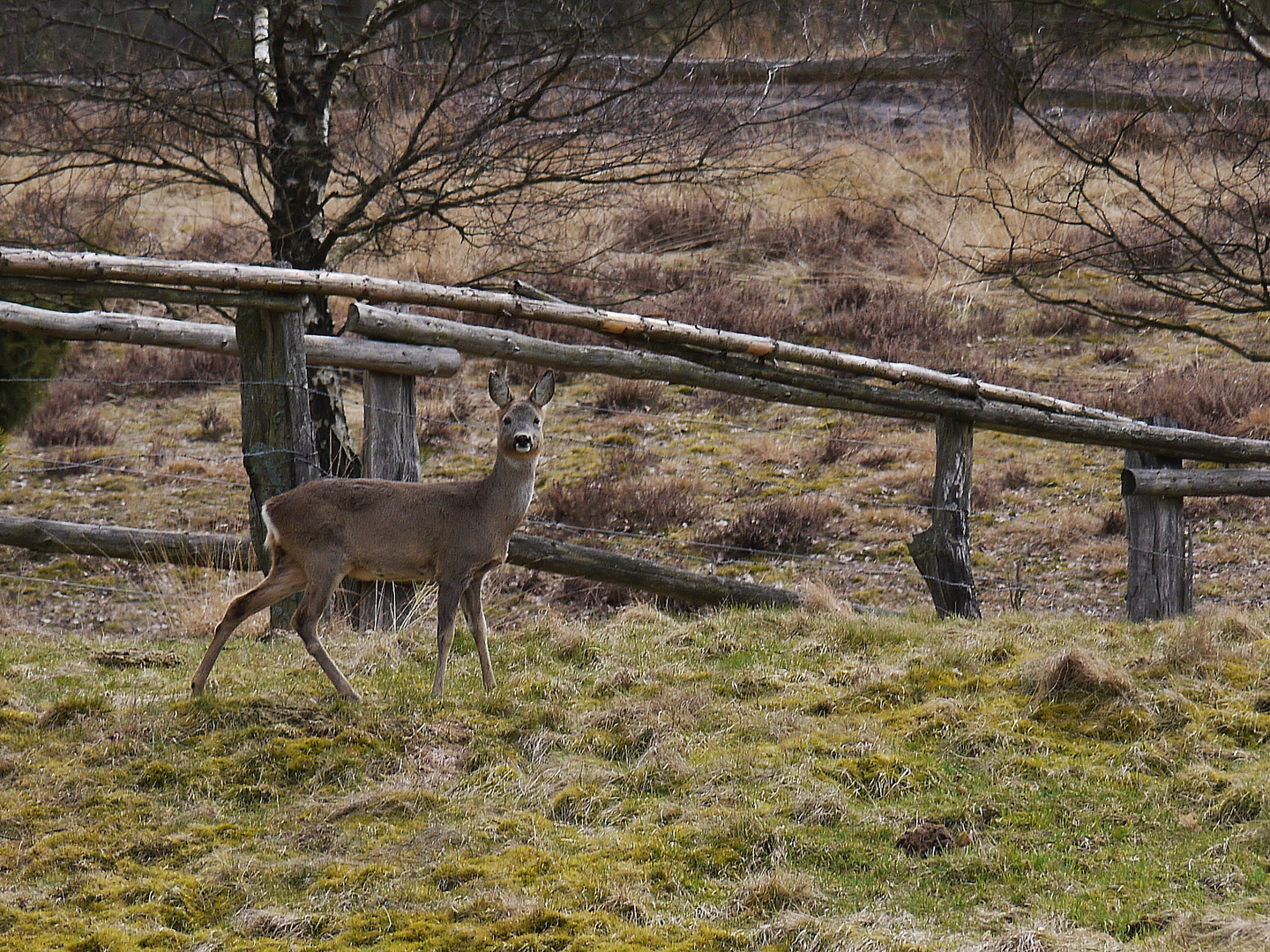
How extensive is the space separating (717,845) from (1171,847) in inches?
64.0

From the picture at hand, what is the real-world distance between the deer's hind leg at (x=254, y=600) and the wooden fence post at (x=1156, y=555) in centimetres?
583

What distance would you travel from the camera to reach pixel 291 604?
7793 mm

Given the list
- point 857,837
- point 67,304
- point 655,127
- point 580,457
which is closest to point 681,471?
point 580,457

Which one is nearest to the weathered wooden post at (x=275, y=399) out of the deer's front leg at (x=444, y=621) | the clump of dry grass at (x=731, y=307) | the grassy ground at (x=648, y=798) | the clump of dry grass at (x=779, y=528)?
the grassy ground at (x=648, y=798)

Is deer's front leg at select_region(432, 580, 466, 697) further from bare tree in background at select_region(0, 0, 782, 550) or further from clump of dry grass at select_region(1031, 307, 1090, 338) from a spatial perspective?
clump of dry grass at select_region(1031, 307, 1090, 338)

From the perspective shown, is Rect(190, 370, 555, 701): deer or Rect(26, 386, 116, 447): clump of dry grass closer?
Rect(190, 370, 555, 701): deer

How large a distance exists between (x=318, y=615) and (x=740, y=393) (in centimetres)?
355

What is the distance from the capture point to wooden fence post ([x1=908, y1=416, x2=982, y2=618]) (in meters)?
8.77

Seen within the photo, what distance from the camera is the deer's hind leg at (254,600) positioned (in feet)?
19.9

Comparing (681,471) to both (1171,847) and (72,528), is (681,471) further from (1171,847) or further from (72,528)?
(1171,847)

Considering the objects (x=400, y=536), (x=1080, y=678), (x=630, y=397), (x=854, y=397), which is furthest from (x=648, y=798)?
(x=630, y=397)

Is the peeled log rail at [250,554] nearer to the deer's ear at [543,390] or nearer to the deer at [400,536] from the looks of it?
the deer at [400,536]

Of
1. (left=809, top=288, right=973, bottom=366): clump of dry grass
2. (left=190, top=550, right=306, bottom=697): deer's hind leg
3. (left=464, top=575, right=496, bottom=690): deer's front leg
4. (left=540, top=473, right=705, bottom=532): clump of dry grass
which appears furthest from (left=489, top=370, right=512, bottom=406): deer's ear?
(left=809, top=288, right=973, bottom=366): clump of dry grass

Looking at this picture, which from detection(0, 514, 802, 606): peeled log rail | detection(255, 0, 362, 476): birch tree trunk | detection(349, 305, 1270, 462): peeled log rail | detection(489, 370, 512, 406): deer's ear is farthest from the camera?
detection(255, 0, 362, 476): birch tree trunk
